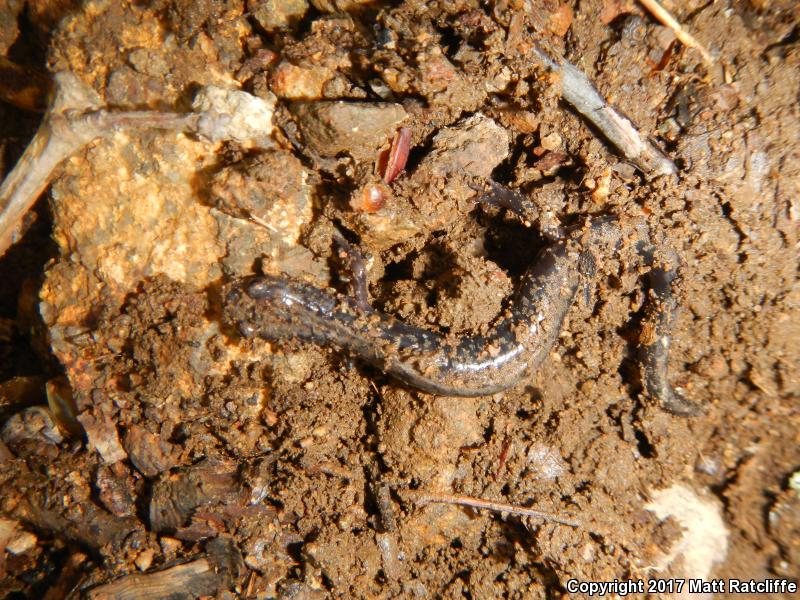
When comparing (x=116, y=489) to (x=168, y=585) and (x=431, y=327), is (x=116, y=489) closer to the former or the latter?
(x=168, y=585)

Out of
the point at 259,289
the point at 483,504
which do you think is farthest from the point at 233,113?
the point at 483,504

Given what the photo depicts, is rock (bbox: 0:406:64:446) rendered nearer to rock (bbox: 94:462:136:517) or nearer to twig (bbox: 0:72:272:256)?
→ rock (bbox: 94:462:136:517)

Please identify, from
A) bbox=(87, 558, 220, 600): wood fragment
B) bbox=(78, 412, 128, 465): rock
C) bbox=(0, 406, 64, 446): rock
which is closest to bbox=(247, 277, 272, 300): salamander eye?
bbox=(78, 412, 128, 465): rock

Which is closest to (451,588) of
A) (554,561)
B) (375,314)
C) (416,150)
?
(554,561)

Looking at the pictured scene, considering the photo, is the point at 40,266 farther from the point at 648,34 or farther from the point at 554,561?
the point at 648,34

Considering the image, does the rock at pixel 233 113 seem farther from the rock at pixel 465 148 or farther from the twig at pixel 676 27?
the twig at pixel 676 27
